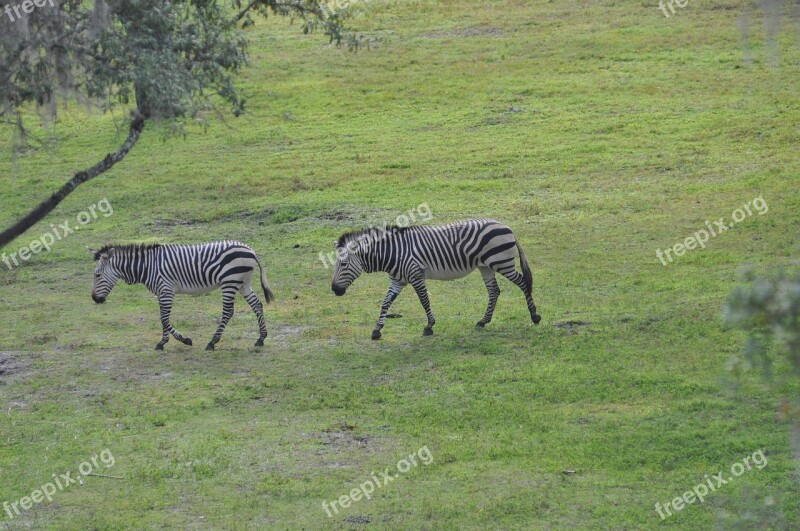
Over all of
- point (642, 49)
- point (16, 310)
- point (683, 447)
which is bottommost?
point (16, 310)

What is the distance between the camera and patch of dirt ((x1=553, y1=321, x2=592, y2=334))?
18.9 meters

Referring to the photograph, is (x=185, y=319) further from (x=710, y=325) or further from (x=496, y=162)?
(x=496, y=162)

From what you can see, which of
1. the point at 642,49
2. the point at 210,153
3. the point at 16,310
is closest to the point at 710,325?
the point at 16,310

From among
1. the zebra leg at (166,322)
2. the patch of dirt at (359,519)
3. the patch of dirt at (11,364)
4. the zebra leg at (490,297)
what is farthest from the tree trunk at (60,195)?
the zebra leg at (490,297)

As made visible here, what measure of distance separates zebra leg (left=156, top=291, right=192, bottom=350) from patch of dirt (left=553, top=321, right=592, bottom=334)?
6.76 m

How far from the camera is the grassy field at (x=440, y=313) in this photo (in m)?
12.9

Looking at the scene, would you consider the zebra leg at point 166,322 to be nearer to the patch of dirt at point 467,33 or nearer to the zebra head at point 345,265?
the zebra head at point 345,265

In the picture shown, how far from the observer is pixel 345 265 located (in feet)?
64.4

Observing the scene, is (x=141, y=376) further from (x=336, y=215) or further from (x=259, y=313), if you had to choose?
(x=336, y=215)

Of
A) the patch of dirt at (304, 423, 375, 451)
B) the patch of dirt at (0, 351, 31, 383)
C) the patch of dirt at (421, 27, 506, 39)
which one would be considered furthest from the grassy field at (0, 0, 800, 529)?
the patch of dirt at (421, 27, 506, 39)

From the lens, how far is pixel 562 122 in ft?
122

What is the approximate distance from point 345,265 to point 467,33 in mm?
32930

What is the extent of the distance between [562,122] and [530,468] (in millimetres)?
25511

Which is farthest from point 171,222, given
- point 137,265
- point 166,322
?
point 166,322
